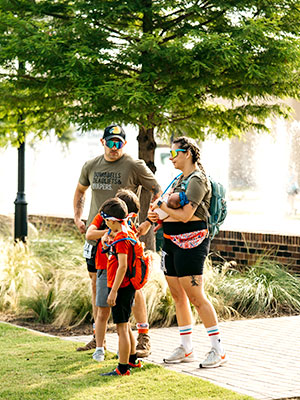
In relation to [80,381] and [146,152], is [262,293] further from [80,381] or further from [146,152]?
[80,381]

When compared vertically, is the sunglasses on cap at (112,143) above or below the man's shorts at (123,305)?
above

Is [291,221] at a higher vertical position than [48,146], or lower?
lower

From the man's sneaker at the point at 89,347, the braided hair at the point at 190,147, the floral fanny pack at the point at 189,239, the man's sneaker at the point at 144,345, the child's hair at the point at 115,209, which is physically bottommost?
the man's sneaker at the point at 89,347

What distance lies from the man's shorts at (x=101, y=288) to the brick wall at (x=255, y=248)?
4290 millimetres

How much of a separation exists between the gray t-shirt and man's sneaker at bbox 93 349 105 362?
1149 mm

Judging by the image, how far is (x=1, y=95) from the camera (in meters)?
9.84

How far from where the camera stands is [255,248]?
1109 centimetres

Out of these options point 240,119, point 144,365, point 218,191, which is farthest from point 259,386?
point 240,119

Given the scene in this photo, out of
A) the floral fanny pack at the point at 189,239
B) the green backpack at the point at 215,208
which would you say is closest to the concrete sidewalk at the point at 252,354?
the floral fanny pack at the point at 189,239

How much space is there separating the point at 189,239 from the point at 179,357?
1.03 metres

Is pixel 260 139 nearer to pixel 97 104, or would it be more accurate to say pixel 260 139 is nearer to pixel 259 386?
pixel 97 104

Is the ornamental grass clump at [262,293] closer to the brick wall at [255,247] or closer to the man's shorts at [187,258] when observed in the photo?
the brick wall at [255,247]

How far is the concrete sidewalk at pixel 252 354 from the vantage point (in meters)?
5.57

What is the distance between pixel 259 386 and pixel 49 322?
3783 mm
